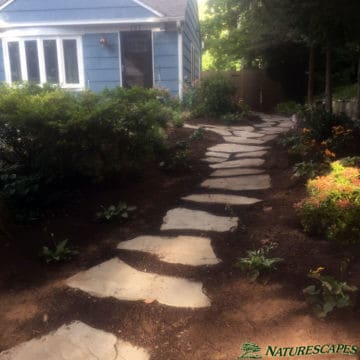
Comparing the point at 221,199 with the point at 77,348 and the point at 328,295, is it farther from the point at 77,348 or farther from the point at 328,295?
the point at 77,348

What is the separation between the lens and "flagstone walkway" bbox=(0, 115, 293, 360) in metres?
2.27

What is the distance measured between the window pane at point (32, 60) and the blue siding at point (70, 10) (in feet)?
2.22

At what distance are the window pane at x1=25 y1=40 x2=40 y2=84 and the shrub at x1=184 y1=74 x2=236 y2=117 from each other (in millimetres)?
4425

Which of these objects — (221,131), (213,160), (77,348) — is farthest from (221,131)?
(77,348)

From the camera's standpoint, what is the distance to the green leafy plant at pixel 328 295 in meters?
2.23

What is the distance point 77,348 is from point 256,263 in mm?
1285

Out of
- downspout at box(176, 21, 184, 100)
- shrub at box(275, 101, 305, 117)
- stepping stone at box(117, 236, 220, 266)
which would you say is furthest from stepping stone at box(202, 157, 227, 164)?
shrub at box(275, 101, 305, 117)

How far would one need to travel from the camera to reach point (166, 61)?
37.4ft

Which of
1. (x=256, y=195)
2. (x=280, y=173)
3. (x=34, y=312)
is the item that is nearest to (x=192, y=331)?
(x=34, y=312)

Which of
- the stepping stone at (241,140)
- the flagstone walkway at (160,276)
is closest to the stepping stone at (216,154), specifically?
the flagstone walkway at (160,276)

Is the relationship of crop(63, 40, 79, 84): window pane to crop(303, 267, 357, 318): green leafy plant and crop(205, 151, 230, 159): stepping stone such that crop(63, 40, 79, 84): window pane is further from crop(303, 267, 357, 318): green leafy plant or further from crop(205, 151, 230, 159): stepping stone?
crop(303, 267, 357, 318): green leafy plant

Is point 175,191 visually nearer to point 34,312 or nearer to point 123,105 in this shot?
point 123,105

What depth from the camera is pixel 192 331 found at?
92.4 inches

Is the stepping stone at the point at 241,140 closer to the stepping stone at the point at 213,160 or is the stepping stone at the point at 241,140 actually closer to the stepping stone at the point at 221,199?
the stepping stone at the point at 213,160
